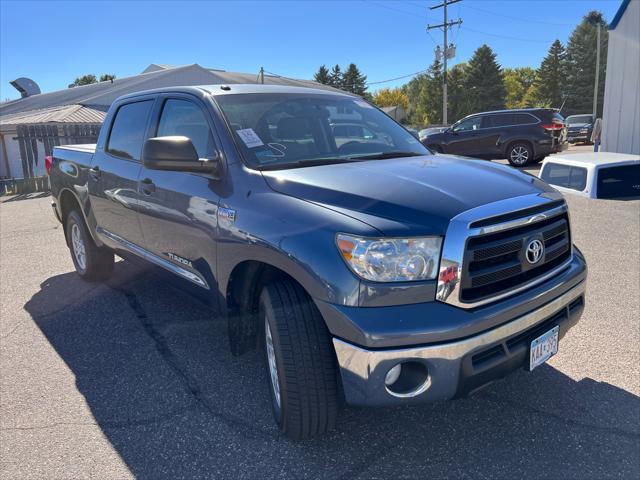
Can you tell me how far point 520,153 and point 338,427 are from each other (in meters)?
14.7

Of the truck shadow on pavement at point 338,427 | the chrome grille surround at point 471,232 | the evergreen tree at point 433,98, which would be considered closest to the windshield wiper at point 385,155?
the chrome grille surround at point 471,232

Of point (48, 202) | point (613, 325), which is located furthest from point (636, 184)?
point (48, 202)

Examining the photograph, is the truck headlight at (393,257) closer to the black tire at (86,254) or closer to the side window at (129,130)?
the side window at (129,130)

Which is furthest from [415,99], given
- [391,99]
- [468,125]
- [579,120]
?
[468,125]

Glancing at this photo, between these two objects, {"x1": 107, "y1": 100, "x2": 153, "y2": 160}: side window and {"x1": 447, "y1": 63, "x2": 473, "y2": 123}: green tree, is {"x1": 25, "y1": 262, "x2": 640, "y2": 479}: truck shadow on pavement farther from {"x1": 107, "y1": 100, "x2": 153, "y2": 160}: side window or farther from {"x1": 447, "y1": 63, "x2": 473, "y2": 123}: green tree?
{"x1": 447, "y1": 63, "x2": 473, "y2": 123}: green tree

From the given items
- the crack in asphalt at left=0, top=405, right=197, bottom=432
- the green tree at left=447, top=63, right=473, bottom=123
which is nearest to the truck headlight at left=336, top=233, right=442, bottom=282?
the crack in asphalt at left=0, top=405, right=197, bottom=432

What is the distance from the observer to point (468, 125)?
16.7 m

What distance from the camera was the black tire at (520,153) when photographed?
15469 mm

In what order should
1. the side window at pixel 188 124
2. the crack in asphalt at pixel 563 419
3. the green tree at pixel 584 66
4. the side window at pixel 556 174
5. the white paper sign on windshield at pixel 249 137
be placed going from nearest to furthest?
the crack in asphalt at pixel 563 419
the white paper sign on windshield at pixel 249 137
the side window at pixel 188 124
the side window at pixel 556 174
the green tree at pixel 584 66

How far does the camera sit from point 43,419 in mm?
2988

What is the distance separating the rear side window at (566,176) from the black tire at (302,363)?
288 inches

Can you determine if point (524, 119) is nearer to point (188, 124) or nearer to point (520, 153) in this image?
point (520, 153)

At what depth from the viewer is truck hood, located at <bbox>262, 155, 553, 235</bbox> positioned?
7.42ft

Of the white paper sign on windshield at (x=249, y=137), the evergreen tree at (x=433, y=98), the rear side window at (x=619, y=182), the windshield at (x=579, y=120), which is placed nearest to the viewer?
the white paper sign on windshield at (x=249, y=137)
